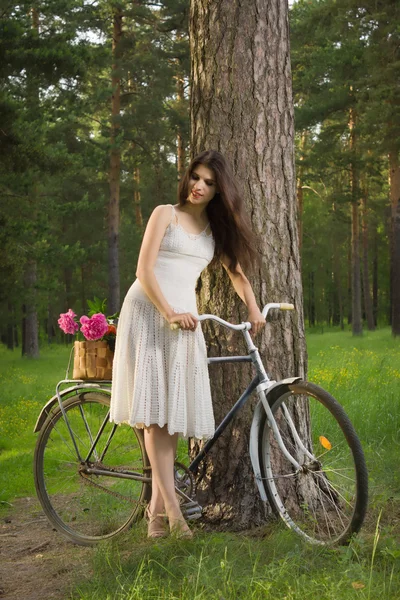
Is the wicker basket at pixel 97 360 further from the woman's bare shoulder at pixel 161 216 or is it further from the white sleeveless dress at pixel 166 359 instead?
the woman's bare shoulder at pixel 161 216

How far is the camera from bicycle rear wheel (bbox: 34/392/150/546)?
4551mm

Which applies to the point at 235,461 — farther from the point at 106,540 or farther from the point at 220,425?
the point at 106,540

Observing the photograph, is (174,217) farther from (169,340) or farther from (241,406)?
(241,406)

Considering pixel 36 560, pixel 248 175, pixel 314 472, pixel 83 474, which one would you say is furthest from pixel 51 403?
pixel 248 175

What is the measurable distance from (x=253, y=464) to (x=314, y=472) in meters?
0.34

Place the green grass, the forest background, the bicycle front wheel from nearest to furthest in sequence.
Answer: the bicycle front wheel, the green grass, the forest background

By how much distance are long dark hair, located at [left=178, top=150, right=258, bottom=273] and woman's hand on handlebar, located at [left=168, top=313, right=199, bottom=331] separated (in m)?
0.61

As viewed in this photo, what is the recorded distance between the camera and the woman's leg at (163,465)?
13.5ft

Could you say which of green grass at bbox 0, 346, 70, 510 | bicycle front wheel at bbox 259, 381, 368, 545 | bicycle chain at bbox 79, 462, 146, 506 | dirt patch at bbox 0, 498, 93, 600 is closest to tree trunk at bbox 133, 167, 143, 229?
green grass at bbox 0, 346, 70, 510

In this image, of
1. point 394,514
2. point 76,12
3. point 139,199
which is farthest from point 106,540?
point 139,199

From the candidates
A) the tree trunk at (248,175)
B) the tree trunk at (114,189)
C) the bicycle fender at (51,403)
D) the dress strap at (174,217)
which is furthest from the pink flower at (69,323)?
the tree trunk at (114,189)

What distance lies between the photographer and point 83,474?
183 inches

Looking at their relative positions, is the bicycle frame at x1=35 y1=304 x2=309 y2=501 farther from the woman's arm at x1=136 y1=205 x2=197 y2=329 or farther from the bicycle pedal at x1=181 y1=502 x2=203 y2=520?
the bicycle pedal at x1=181 y1=502 x2=203 y2=520

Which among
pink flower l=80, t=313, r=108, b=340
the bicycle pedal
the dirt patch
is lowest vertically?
the dirt patch
